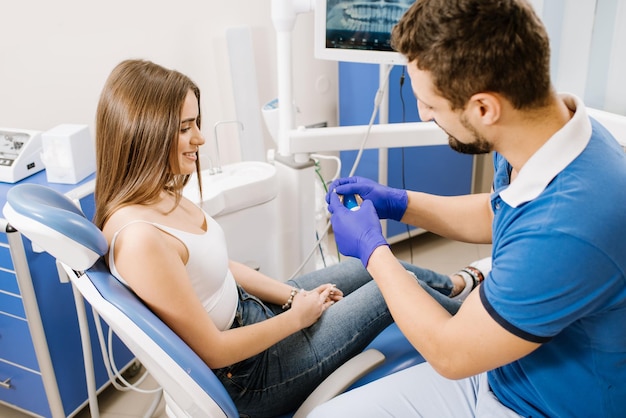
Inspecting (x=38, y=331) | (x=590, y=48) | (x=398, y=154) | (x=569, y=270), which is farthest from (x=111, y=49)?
(x=569, y=270)

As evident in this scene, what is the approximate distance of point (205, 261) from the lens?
114 cm

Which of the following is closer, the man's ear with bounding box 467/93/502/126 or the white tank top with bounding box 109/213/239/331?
the man's ear with bounding box 467/93/502/126

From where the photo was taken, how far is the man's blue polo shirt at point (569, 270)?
792 mm

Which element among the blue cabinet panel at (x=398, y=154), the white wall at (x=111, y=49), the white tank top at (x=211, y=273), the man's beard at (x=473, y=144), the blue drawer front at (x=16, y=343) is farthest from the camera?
the blue cabinet panel at (x=398, y=154)

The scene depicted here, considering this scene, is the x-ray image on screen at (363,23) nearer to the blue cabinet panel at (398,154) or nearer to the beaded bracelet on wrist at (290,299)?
the beaded bracelet on wrist at (290,299)

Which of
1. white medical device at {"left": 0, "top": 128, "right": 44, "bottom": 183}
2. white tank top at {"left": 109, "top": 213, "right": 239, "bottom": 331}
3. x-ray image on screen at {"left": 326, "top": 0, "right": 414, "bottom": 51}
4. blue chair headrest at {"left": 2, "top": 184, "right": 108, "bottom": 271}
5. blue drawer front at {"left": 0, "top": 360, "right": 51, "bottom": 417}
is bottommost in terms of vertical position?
blue drawer front at {"left": 0, "top": 360, "right": 51, "bottom": 417}

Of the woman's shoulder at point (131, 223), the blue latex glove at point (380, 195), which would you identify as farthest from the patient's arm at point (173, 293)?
the blue latex glove at point (380, 195)

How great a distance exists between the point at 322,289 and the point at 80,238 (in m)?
0.65

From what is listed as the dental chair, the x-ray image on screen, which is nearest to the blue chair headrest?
the dental chair

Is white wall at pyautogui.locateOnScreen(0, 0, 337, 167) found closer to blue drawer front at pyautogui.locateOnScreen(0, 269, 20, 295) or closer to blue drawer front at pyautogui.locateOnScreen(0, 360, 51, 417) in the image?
blue drawer front at pyautogui.locateOnScreen(0, 269, 20, 295)

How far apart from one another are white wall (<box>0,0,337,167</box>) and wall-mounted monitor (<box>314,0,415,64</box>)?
97 cm

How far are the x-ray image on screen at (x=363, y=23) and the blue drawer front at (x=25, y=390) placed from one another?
132 cm

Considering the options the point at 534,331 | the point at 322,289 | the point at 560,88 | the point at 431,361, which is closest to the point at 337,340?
the point at 322,289

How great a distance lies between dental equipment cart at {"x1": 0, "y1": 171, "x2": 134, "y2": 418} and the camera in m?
1.45
